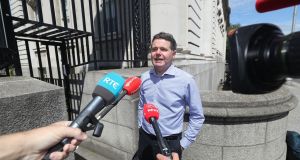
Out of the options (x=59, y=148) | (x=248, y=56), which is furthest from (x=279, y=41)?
(x=59, y=148)

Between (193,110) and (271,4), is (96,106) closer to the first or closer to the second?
(271,4)

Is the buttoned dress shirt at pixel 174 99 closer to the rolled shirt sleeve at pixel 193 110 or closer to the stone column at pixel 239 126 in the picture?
the rolled shirt sleeve at pixel 193 110

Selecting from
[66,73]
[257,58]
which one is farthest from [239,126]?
[66,73]

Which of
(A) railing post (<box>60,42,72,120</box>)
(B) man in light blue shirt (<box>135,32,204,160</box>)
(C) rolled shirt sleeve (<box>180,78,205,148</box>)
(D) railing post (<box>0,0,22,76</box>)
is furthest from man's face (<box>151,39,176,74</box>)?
(A) railing post (<box>60,42,72,120</box>)

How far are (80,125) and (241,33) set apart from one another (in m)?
0.82

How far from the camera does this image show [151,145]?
2604 millimetres

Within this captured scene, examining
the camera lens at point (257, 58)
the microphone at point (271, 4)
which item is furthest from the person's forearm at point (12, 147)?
the microphone at point (271, 4)

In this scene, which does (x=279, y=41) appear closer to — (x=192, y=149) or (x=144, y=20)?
(x=192, y=149)

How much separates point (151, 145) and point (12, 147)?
1764 mm

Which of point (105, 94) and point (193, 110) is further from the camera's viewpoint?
point (193, 110)

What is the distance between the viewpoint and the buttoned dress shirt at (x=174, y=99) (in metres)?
2.43

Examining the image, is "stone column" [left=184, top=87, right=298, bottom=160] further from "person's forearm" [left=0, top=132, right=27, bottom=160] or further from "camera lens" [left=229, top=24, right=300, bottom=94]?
"person's forearm" [left=0, top=132, right=27, bottom=160]

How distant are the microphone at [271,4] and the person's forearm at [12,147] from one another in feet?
4.08

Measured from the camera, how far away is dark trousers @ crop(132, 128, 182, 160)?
2.55m
